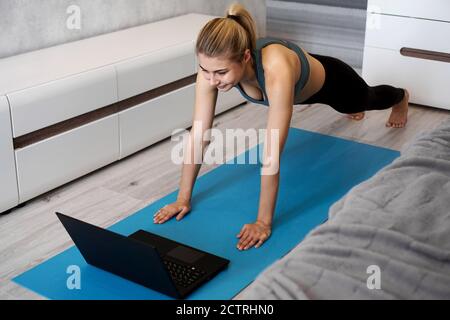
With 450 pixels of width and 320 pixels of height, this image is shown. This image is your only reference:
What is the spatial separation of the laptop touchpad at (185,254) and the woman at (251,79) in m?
0.14

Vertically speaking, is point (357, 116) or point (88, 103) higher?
point (88, 103)

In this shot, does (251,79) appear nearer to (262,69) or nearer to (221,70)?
(262,69)

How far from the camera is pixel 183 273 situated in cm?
186

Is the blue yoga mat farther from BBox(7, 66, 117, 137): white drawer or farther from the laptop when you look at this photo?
BBox(7, 66, 117, 137): white drawer

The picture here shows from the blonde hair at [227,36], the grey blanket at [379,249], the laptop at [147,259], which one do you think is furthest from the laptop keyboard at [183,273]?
the blonde hair at [227,36]

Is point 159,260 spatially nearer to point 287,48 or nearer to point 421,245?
point 421,245

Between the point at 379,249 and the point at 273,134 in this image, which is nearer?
the point at 379,249

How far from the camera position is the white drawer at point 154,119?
8.77 feet

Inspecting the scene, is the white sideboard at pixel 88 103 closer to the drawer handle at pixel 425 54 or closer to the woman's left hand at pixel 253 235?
the woman's left hand at pixel 253 235

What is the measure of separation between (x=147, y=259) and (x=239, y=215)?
583 millimetres

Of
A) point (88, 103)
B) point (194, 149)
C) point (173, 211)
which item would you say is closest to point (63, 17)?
point (88, 103)

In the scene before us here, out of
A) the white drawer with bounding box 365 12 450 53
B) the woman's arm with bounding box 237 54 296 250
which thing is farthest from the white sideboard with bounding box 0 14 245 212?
the white drawer with bounding box 365 12 450 53
